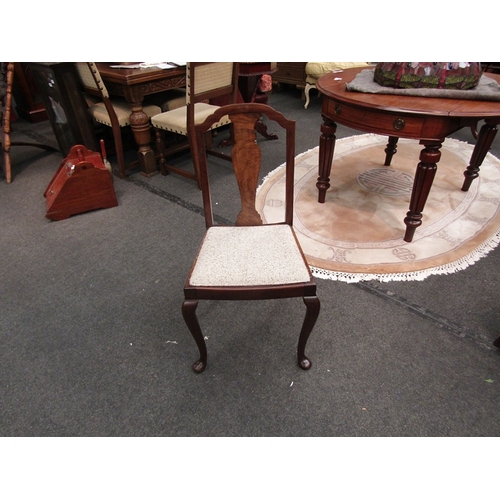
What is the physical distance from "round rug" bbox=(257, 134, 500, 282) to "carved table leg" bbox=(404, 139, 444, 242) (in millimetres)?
147

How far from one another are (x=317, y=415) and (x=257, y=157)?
1.05 metres

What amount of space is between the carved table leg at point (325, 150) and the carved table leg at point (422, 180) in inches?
22.9

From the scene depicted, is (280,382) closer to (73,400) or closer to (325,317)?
(325,317)

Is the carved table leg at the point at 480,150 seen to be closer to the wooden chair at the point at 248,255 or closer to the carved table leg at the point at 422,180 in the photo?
the carved table leg at the point at 422,180

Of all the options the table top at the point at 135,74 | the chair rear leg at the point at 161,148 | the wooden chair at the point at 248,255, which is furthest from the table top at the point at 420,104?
the chair rear leg at the point at 161,148

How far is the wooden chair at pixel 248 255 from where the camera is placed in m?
1.25

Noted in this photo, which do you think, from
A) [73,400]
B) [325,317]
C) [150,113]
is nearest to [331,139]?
[325,317]

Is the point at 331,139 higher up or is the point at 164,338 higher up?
the point at 331,139

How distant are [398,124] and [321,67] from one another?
2.94 m

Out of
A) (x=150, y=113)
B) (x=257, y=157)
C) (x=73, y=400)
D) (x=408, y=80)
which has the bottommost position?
(x=73, y=400)

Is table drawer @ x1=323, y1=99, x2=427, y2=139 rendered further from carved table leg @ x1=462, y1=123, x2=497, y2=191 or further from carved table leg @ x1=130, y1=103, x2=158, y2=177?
carved table leg @ x1=130, y1=103, x2=158, y2=177

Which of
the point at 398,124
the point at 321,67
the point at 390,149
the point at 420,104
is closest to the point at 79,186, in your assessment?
the point at 398,124

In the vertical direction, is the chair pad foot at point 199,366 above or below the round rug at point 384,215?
below

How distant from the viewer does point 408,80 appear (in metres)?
1.86
